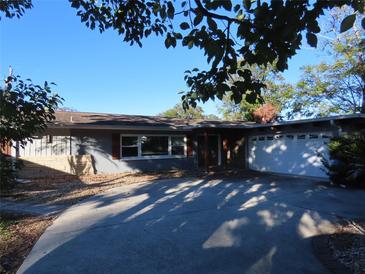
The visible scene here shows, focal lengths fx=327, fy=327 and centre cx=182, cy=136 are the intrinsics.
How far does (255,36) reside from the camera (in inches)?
118

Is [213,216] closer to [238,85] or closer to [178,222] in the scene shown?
[178,222]

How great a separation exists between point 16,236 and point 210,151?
15400mm

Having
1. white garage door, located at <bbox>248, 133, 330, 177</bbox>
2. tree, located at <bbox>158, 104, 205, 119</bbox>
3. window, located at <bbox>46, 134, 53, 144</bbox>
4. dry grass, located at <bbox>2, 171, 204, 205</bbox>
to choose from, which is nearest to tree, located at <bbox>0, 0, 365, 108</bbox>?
dry grass, located at <bbox>2, 171, 204, 205</bbox>

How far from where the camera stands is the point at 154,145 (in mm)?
18547

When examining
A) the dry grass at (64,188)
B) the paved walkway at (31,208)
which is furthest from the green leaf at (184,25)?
the dry grass at (64,188)

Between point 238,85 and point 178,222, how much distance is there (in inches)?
166

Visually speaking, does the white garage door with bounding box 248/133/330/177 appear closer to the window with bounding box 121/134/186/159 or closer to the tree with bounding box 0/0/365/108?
the window with bounding box 121/134/186/159

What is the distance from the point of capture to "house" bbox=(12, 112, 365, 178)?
14.5 m

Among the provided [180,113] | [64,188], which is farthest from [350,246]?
[180,113]

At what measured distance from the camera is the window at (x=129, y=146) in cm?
1760

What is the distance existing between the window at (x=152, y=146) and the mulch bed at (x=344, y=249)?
12.7m

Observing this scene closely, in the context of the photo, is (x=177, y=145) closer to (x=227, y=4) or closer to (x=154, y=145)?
(x=154, y=145)

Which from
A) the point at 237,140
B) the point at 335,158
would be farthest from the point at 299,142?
the point at 237,140

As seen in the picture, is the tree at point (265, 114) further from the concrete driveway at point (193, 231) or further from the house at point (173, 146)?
the concrete driveway at point (193, 231)
